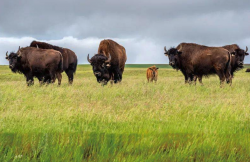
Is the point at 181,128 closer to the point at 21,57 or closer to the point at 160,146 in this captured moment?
the point at 160,146

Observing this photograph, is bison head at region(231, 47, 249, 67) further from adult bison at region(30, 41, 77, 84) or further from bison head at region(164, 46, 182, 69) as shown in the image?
adult bison at region(30, 41, 77, 84)

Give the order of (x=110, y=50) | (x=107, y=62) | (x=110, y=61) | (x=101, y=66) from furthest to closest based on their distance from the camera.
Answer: (x=110, y=50) → (x=110, y=61) → (x=107, y=62) → (x=101, y=66)

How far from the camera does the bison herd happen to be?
1391cm

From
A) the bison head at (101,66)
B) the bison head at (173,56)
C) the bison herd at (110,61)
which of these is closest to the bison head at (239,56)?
the bison herd at (110,61)

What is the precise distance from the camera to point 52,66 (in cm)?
1427

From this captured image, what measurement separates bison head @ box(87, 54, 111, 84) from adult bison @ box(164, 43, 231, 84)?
363 centimetres

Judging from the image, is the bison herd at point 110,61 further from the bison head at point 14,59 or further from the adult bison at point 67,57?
the adult bison at point 67,57

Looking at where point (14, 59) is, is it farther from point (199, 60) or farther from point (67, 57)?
point (199, 60)

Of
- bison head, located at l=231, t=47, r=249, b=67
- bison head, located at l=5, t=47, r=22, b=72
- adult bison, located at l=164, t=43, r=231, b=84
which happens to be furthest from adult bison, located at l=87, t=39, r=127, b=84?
bison head, located at l=231, t=47, r=249, b=67

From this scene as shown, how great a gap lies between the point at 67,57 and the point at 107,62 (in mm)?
4258

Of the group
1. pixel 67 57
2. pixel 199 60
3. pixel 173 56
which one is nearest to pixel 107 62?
pixel 173 56

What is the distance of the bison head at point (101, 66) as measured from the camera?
12938 mm

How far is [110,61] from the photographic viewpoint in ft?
47.0

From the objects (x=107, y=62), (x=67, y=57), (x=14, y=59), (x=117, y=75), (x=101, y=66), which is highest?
(x=67, y=57)
